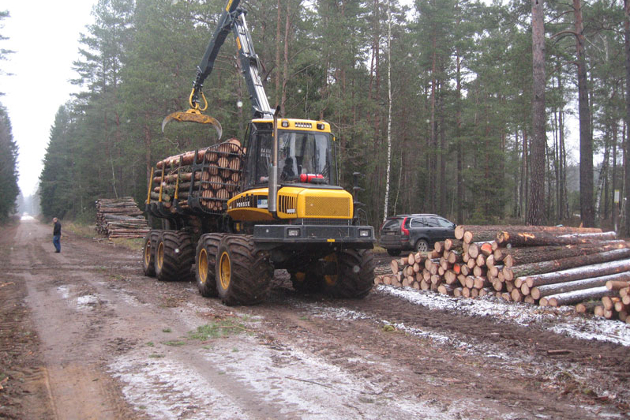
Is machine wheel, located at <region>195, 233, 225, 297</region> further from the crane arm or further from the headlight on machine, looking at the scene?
the crane arm

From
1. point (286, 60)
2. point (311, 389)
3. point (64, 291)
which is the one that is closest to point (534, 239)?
point (311, 389)

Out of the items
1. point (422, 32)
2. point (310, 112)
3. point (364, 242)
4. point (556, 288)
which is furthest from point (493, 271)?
point (422, 32)

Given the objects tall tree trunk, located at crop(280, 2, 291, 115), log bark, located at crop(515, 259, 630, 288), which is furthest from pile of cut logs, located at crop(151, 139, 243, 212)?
tall tree trunk, located at crop(280, 2, 291, 115)

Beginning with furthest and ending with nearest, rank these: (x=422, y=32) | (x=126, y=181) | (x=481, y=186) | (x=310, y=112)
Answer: (x=126, y=181) → (x=481, y=186) → (x=422, y=32) → (x=310, y=112)

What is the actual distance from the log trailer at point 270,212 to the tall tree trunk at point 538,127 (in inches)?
296

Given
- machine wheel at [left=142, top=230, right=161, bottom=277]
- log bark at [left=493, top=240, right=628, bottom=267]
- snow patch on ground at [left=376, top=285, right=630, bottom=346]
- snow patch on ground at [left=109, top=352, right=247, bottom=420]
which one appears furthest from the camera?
machine wheel at [left=142, top=230, right=161, bottom=277]

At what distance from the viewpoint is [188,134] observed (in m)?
24.1

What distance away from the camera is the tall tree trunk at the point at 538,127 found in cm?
1477

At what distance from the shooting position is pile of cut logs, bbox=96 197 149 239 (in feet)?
99.0

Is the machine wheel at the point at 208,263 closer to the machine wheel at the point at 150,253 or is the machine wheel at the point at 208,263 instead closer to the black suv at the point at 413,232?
the machine wheel at the point at 150,253

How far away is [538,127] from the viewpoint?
15.0 metres

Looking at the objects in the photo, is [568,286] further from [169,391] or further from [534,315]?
[169,391]

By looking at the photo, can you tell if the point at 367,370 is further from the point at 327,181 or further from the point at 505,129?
the point at 505,129

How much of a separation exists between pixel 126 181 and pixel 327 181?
4586cm
